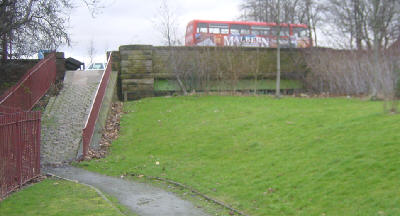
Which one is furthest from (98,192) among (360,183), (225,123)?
(225,123)

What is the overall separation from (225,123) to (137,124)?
3824 mm

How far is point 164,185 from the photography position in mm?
10977

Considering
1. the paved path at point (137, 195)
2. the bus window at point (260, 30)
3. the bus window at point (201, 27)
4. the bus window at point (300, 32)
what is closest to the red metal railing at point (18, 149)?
the paved path at point (137, 195)

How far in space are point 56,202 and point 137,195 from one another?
6.63 feet

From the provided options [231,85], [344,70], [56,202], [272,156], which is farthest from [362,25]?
[56,202]

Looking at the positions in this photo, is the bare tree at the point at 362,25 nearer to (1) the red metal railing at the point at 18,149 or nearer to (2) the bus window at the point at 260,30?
(2) the bus window at the point at 260,30

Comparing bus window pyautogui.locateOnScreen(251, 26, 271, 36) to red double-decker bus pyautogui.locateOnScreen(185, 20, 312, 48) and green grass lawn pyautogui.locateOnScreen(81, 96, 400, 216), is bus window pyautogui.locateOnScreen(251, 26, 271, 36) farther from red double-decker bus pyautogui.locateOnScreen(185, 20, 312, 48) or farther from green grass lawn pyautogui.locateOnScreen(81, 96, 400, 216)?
green grass lawn pyautogui.locateOnScreen(81, 96, 400, 216)

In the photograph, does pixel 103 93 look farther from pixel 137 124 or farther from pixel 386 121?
pixel 386 121

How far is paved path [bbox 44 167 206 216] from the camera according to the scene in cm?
863

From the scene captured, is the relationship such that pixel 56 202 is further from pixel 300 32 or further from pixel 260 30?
pixel 300 32

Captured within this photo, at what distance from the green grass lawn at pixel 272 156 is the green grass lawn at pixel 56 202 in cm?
244

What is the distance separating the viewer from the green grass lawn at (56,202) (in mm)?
7711

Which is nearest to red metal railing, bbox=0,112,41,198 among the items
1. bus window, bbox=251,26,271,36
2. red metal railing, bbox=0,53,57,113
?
red metal railing, bbox=0,53,57,113

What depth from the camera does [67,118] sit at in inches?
669
